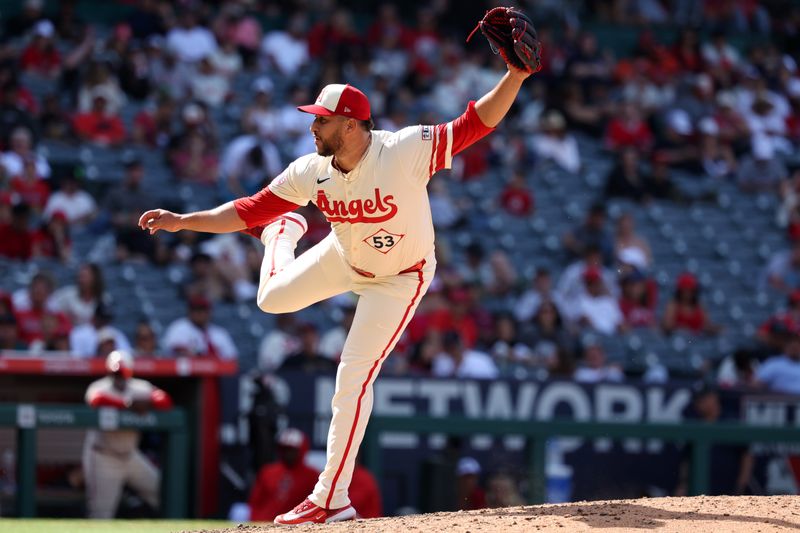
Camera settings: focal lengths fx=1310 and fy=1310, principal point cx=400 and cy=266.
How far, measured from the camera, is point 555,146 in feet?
50.7

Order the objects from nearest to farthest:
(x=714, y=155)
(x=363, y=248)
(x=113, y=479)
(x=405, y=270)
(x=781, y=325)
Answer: (x=363, y=248), (x=405, y=270), (x=113, y=479), (x=781, y=325), (x=714, y=155)

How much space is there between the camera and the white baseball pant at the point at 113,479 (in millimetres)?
8352

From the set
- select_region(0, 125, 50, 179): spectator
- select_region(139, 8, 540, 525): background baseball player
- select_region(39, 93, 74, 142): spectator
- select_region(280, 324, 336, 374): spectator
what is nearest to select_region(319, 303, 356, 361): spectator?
select_region(280, 324, 336, 374): spectator

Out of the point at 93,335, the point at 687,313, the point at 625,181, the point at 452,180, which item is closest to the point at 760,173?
the point at 625,181

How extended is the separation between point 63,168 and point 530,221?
5.08 m

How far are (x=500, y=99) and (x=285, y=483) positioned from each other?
4029mm

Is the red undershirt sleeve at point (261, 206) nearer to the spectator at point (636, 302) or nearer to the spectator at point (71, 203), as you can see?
the spectator at point (71, 203)

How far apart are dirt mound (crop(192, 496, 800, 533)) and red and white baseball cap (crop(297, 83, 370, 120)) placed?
1.70 m

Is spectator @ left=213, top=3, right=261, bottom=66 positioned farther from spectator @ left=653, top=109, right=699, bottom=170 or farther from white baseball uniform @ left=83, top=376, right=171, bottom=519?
white baseball uniform @ left=83, top=376, right=171, bottom=519

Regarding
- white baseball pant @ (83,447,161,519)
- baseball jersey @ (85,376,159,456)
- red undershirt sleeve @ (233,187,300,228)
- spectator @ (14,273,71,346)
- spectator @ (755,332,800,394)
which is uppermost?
red undershirt sleeve @ (233,187,300,228)

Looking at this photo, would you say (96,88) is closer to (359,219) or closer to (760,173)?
(760,173)

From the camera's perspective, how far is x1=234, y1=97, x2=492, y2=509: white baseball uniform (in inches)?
219

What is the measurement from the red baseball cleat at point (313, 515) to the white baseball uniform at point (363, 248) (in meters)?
0.03

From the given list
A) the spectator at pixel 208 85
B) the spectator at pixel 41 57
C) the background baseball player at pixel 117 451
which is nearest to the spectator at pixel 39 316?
the background baseball player at pixel 117 451
